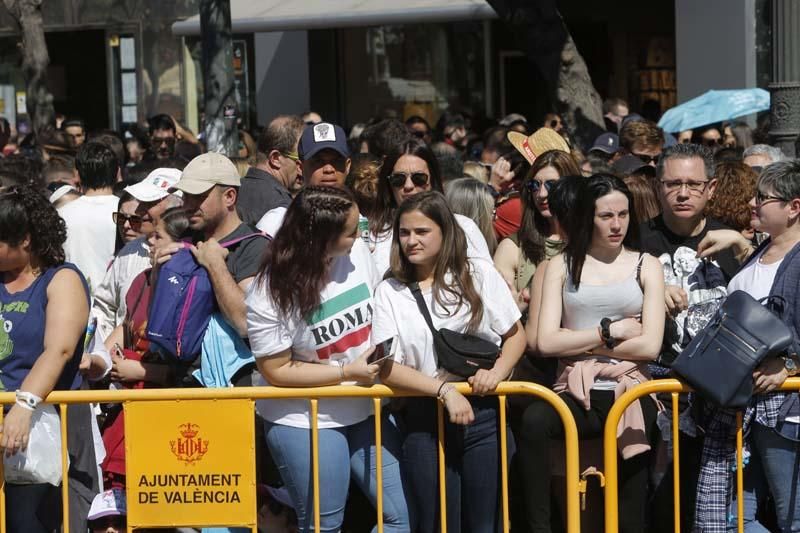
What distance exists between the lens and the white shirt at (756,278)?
5238 millimetres

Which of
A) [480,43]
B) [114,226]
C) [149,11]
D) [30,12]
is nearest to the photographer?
[114,226]

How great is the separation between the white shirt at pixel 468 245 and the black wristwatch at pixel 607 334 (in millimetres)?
575

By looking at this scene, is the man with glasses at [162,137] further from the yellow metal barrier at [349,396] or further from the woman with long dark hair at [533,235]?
the yellow metal barrier at [349,396]

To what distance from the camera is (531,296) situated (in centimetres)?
555

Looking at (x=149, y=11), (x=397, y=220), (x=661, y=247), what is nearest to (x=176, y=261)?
(x=397, y=220)

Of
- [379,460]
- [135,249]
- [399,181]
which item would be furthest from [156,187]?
[379,460]

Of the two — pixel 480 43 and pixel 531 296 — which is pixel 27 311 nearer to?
pixel 531 296

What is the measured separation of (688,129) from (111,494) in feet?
28.0

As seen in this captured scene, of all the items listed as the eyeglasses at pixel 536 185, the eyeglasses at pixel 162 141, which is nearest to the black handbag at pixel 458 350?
the eyeglasses at pixel 536 185

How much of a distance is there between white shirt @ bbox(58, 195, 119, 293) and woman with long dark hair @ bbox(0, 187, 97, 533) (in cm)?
242

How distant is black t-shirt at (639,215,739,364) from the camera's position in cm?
559

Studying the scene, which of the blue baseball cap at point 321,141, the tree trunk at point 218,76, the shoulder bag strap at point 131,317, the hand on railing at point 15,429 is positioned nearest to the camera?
the hand on railing at point 15,429

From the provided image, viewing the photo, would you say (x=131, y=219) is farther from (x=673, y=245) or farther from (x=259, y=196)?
(x=673, y=245)

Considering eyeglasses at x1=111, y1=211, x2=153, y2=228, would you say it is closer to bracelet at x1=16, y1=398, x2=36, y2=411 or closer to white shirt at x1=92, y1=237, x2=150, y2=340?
white shirt at x1=92, y1=237, x2=150, y2=340
